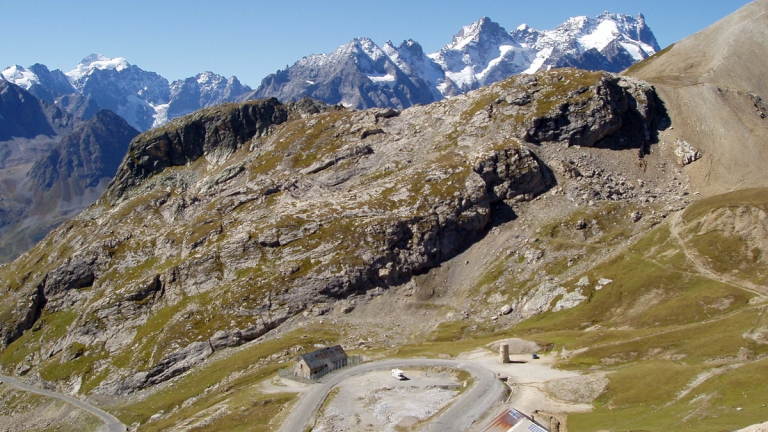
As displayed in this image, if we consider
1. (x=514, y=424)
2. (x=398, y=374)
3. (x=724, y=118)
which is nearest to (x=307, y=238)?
(x=398, y=374)

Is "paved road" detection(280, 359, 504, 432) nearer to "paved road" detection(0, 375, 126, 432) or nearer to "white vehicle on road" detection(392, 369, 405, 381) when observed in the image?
"white vehicle on road" detection(392, 369, 405, 381)

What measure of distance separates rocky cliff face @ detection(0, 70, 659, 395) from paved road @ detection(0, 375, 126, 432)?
Answer: 15.5ft

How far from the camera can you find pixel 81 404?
128m

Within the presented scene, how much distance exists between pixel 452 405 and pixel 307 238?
90.7 m

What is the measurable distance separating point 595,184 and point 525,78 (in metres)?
61.4

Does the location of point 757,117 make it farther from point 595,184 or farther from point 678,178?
point 595,184

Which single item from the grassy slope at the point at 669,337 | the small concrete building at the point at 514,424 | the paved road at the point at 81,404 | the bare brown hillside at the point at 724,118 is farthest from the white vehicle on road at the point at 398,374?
the bare brown hillside at the point at 724,118

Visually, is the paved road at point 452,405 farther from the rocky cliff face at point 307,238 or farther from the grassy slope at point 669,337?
the rocky cliff face at point 307,238

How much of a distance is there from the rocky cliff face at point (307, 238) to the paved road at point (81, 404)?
15.5 feet

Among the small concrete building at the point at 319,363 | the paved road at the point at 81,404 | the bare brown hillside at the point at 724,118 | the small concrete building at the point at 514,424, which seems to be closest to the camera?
the small concrete building at the point at 514,424

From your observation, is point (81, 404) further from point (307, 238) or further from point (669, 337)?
point (669, 337)

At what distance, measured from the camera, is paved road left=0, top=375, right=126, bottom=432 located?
112 m

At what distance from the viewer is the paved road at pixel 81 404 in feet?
369

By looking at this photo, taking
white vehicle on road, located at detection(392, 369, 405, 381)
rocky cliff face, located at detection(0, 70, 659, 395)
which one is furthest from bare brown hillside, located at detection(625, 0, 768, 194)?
white vehicle on road, located at detection(392, 369, 405, 381)
